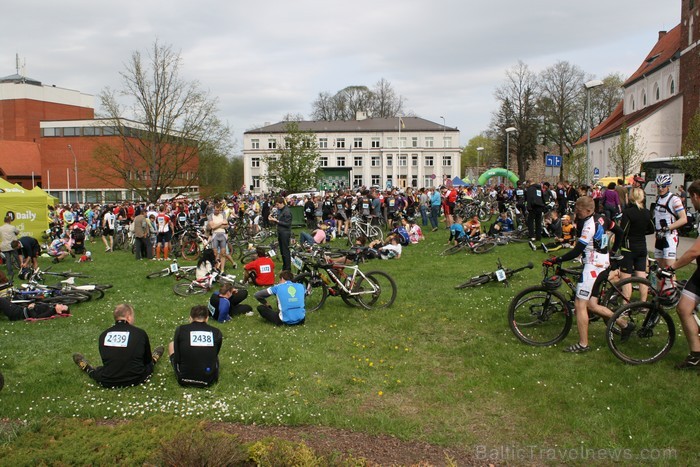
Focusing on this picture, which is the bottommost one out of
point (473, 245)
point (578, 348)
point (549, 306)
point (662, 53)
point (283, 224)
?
point (578, 348)

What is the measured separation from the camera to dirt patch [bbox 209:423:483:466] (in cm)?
467

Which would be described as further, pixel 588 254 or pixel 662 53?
pixel 662 53

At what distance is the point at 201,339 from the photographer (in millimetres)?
6324

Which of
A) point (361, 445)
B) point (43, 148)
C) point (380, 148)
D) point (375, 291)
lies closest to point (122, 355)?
point (361, 445)

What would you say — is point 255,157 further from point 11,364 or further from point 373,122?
point 11,364

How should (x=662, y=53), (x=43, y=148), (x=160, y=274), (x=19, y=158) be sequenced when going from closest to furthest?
(x=160, y=274) < (x=662, y=53) < (x=43, y=148) < (x=19, y=158)

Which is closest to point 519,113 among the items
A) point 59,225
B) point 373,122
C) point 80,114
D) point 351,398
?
point 373,122

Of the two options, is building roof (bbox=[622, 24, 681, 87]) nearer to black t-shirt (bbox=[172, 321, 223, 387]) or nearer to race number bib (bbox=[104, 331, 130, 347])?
black t-shirt (bbox=[172, 321, 223, 387])

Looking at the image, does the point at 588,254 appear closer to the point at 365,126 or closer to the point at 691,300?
the point at 691,300

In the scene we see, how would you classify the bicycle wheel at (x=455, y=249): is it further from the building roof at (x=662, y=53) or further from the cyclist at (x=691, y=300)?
the building roof at (x=662, y=53)

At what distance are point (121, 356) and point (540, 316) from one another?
5.57 metres

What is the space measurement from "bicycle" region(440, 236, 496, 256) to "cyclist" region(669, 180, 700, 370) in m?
10.0

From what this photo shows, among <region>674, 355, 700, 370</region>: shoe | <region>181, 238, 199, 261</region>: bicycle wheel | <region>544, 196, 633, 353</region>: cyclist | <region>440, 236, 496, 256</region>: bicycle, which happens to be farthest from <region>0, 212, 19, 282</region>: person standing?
<region>674, 355, 700, 370</region>: shoe

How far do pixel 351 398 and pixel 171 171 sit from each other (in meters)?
34.5
